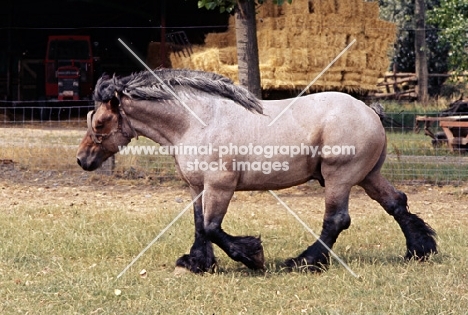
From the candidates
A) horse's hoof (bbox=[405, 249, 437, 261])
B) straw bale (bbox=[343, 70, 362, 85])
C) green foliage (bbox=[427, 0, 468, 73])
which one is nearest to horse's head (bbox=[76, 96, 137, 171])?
horse's hoof (bbox=[405, 249, 437, 261])

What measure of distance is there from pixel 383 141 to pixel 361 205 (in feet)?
12.3

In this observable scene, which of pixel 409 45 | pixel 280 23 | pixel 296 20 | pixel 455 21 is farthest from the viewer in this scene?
pixel 409 45

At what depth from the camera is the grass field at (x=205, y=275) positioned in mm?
5812

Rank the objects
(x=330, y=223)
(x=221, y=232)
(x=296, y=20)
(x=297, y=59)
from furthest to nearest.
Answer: (x=296, y=20), (x=297, y=59), (x=330, y=223), (x=221, y=232)

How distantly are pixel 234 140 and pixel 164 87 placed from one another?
0.75m

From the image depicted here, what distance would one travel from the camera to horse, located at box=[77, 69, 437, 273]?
6855 mm

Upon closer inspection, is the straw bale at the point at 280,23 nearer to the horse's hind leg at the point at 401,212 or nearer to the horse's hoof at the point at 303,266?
the horse's hind leg at the point at 401,212

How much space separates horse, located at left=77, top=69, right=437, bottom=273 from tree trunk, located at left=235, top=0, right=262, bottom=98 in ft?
15.1

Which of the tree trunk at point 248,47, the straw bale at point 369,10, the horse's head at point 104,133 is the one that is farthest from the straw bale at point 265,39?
the horse's head at point 104,133

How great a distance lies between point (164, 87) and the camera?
280 inches

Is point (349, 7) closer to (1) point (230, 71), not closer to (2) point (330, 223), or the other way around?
(1) point (230, 71)

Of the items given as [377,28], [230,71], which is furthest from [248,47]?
[377,28]

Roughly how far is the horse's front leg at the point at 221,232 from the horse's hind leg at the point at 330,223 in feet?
1.32

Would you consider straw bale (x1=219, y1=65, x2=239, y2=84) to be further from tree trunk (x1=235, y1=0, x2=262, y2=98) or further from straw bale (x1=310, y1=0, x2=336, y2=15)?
tree trunk (x1=235, y1=0, x2=262, y2=98)
